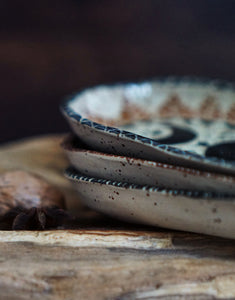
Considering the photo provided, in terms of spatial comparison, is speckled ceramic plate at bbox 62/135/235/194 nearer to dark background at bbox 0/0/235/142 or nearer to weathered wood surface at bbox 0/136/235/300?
weathered wood surface at bbox 0/136/235/300

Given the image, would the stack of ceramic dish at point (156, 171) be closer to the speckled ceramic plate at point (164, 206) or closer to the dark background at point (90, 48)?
the speckled ceramic plate at point (164, 206)

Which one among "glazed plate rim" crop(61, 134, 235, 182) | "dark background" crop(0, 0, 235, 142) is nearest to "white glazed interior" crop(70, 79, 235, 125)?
"dark background" crop(0, 0, 235, 142)

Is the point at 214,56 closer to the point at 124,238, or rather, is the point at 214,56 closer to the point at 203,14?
the point at 203,14

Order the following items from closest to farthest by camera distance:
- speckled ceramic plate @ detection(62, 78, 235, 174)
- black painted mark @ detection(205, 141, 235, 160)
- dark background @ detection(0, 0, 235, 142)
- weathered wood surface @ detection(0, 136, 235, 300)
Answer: weathered wood surface @ detection(0, 136, 235, 300), black painted mark @ detection(205, 141, 235, 160), speckled ceramic plate @ detection(62, 78, 235, 174), dark background @ detection(0, 0, 235, 142)

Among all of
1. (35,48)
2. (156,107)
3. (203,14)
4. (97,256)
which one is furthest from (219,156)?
(35,48)

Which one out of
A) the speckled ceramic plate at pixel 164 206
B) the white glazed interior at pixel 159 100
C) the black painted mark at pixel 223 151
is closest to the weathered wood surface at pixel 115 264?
the speckled ceramic plate at pixel 164 206

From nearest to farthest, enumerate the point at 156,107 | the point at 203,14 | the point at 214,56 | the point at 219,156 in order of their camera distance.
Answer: the point at 219,156, the point at 156,107, the point at 203,14, the point at 214,56
